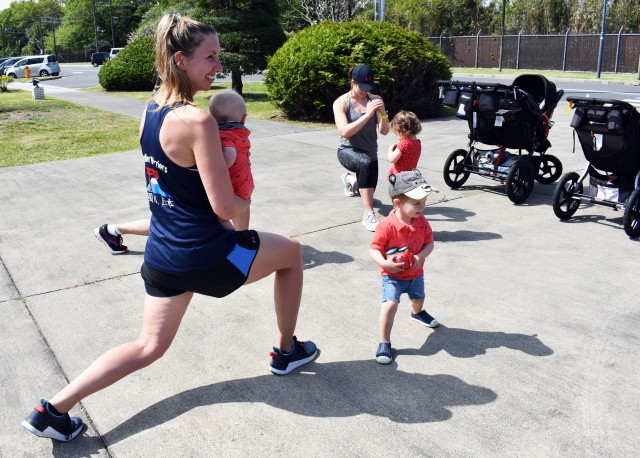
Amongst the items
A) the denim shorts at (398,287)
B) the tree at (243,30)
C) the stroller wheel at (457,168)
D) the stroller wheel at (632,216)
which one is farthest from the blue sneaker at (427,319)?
the tree at (243,30)

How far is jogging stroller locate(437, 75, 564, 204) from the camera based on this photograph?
23.2ft

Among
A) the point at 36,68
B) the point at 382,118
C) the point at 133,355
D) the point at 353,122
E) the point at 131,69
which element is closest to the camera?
the point at 133,355

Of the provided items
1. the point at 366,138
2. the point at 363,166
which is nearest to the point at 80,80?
the point at 366,138

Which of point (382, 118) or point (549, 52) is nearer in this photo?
point (382, 118)

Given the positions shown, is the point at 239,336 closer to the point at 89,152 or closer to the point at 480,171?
the point at 480,171

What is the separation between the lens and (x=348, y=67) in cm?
1359

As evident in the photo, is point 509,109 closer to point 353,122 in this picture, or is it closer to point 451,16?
point 353,122

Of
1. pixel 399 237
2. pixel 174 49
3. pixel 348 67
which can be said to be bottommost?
pixel 399 237

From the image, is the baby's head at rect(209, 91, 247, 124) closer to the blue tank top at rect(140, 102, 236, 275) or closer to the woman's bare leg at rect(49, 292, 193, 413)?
the blue tank top at rect(140, 102, 236, 275)

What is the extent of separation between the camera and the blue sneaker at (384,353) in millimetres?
3655

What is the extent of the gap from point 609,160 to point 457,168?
2130 millimetres

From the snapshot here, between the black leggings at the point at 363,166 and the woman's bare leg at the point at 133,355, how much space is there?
383 centimetres

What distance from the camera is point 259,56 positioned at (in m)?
19.9

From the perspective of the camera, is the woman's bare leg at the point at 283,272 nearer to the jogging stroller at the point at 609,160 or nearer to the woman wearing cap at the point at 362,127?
the woman wearing cap at the point at 362,127
